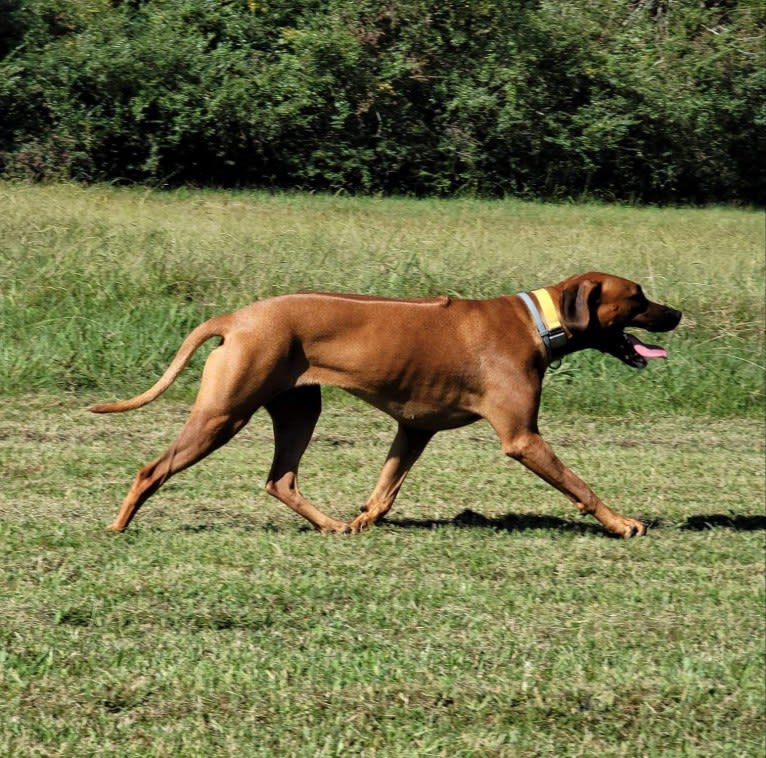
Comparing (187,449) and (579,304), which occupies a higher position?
(579,304)

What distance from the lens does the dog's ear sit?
24.2ft

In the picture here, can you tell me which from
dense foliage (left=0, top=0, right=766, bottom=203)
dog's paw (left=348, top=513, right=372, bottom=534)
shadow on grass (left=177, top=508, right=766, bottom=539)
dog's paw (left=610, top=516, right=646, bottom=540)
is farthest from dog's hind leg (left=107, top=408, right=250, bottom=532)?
dense foliage (left=0, top=0, right=766, bottom=203)

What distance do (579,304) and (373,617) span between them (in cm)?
229

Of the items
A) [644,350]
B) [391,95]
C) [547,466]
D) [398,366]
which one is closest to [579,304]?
[644,350]

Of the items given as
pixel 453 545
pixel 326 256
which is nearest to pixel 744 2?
pixel 326 256

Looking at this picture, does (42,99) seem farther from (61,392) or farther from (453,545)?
(453,545)

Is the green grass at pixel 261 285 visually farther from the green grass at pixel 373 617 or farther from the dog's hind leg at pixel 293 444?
the dog's hind leg at pixel 293 444

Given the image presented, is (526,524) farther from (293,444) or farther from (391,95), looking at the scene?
(391,95)

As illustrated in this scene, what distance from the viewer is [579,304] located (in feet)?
24.3

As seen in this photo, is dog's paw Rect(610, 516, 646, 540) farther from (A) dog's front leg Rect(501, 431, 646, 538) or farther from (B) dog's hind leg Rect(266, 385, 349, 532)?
(B) dog's hind leg Rect(266, 385, 349, 532)

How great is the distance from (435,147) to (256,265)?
61.9 feet

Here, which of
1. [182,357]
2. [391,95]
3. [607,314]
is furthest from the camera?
[391,95]

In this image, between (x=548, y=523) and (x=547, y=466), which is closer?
(x=547, y=466)

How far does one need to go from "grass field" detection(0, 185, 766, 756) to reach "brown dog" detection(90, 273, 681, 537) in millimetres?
356
